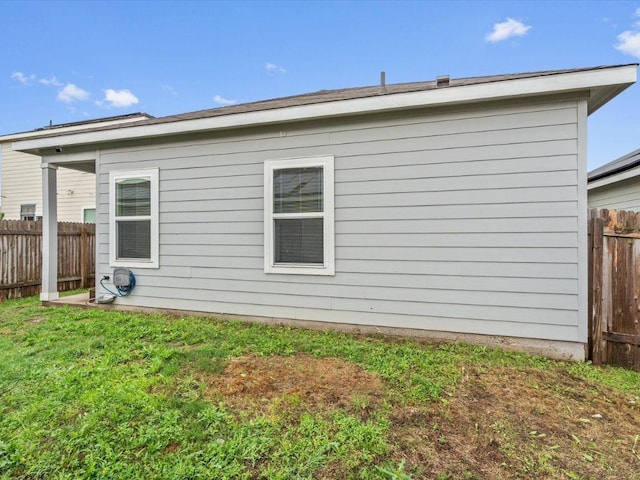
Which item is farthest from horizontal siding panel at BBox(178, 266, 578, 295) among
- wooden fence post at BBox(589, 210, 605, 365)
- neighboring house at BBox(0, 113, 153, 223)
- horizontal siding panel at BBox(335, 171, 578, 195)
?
neighboring house at BBox(0, 113, 153, 223)

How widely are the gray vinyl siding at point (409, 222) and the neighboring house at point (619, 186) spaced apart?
15.9ft

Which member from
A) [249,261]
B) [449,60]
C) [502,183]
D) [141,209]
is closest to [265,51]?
[449,60]

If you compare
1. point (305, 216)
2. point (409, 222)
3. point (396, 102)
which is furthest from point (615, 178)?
point (305, 216)

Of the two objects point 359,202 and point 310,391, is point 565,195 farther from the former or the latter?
point 310,391

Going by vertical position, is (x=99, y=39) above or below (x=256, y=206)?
above

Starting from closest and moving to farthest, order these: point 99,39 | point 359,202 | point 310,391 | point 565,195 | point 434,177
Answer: point 310,391
point 565,195
point 434,177
point 359,202
point 99,39

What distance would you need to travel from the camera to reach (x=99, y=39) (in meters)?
10.1

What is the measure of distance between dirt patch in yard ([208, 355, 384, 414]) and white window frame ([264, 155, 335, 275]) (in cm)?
132

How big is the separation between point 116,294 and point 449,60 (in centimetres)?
933

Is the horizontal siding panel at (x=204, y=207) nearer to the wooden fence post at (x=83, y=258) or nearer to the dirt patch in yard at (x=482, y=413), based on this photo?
the dirt patch in yard at (x=482, y=413)

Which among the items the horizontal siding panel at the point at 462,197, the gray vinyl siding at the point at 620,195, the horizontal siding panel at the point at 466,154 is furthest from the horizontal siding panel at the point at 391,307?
the gray vinyl siding at the point at 620,195

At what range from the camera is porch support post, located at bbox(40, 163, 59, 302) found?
224 inches

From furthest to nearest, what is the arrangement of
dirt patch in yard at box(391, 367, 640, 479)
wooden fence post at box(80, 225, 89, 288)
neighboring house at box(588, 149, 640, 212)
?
wooden fence post at box(80, 225, 89, 288) → neighboring house at box(588, 149, 640, 212) → dirt patch in yard at box(391, 367, 640, 479)

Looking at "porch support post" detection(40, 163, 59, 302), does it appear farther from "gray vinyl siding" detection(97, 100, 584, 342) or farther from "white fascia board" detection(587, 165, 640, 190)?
"white fascia board" detection(587, 165, 640, 190)
